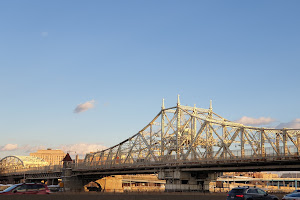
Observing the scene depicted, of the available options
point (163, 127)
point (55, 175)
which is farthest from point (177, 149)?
point (55, 175)

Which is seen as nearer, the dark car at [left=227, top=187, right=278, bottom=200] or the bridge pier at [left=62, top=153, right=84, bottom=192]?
the dark car at [left=227, top=187, right=278, bottom=200]

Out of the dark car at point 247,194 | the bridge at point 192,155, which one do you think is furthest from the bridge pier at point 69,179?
the dark car at point 247,194

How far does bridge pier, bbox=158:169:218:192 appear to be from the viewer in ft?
310

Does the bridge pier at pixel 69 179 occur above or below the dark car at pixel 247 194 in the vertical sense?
below

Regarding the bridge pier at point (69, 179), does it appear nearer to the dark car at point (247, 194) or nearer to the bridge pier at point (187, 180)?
the bridge pier at point (187, 180)

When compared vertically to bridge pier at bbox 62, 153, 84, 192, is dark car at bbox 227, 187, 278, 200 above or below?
above

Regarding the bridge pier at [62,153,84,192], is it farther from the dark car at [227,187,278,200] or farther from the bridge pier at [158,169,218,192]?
the dark car at [227,187,278,200]

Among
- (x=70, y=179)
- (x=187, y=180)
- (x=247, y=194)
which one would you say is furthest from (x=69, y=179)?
(x=247, y=194)

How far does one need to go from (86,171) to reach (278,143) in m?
64.6

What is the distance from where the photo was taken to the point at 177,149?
10531 centimetres

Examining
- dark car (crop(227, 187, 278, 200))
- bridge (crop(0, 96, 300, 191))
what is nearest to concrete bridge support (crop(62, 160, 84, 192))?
bridge (crop(0, 96, 300, 191))

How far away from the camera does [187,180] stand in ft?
319

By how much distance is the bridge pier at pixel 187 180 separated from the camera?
94.5m

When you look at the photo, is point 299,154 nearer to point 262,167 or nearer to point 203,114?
point 262,167
